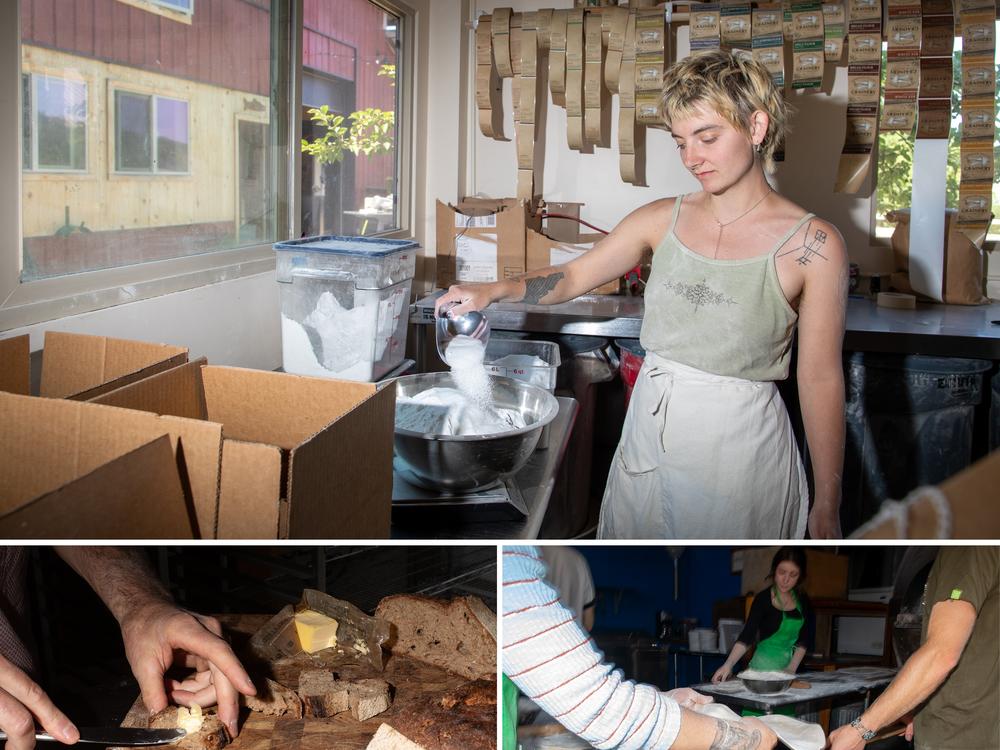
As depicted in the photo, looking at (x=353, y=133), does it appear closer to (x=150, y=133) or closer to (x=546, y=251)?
(x=546, y=251)

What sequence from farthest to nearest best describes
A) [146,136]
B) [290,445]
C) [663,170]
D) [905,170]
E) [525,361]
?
1. [663,170]
2. [905,170]
3. [525,361]
4. [146,136]
5. [290,445]

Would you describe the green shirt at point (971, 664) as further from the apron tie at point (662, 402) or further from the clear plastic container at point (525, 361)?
the clear plastic container at point (525, 361)

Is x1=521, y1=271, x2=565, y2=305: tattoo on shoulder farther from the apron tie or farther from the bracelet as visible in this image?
the bracelet

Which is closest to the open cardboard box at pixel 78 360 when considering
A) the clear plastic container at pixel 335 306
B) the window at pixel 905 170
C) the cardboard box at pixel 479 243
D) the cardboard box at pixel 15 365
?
the cardboard box at pixel 15 365

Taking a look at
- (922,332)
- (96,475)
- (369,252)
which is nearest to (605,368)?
(922,332)

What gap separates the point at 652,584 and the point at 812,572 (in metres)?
0.12

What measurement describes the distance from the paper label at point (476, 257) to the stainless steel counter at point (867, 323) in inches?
4.7

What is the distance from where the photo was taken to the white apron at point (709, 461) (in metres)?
1.35

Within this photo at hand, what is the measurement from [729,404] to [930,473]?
1123 mm

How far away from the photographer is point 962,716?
2.38ft

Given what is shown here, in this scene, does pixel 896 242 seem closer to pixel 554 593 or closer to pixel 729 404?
pixel 729 404

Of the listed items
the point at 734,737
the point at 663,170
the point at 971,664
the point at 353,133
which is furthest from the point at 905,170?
the point at 734,737

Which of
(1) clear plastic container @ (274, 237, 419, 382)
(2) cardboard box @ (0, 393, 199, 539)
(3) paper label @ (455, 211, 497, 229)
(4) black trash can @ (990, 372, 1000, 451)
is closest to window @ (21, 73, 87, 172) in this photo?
(1) clear plastic container @ (274, 237, 419, 382)

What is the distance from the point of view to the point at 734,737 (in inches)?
27.8
